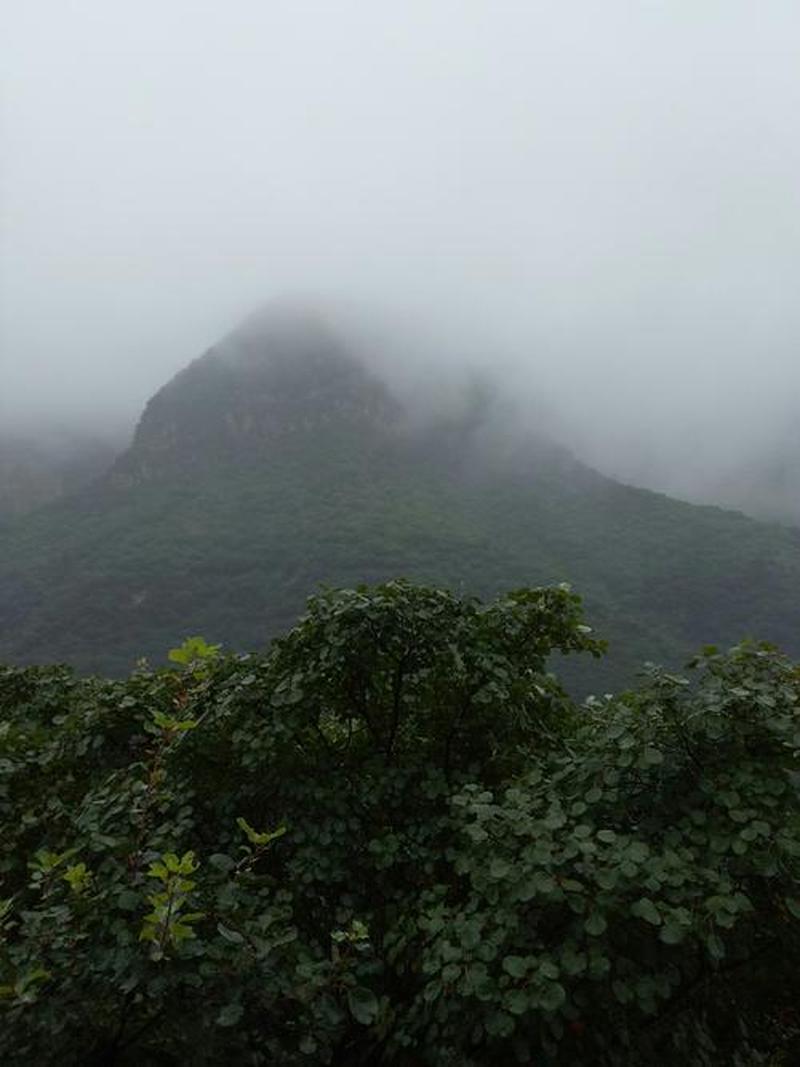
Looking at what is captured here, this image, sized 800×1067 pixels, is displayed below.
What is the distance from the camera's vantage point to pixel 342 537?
221 ft

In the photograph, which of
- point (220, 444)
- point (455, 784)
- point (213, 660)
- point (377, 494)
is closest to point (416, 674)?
point (455, 784)

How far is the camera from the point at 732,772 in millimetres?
3477

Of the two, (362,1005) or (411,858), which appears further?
(411,858)

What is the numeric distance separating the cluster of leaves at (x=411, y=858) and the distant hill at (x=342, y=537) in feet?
119

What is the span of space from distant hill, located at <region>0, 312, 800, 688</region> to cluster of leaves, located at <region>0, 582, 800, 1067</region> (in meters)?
36.3

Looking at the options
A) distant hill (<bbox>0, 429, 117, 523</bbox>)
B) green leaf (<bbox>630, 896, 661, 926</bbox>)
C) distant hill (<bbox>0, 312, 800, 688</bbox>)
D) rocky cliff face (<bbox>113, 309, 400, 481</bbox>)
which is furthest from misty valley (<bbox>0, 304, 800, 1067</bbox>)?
distant hill (<bbox>0, 429, 117, 523</bbox>)

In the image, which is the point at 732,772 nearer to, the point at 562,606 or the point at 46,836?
the point at 562,606

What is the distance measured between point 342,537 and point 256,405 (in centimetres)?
4368

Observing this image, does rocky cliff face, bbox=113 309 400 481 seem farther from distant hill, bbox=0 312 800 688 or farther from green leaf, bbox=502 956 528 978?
green leaf, bbox=502 956 528 978

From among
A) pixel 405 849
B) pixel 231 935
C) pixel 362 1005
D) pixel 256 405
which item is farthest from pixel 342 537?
pixel 231 935

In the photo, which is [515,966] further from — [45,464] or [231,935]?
[45,464]

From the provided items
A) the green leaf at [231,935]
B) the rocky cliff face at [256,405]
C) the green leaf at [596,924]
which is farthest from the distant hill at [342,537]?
the green leaf at [231,935]

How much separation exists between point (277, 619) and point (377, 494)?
82.0 ft

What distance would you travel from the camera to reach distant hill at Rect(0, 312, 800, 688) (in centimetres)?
5894
